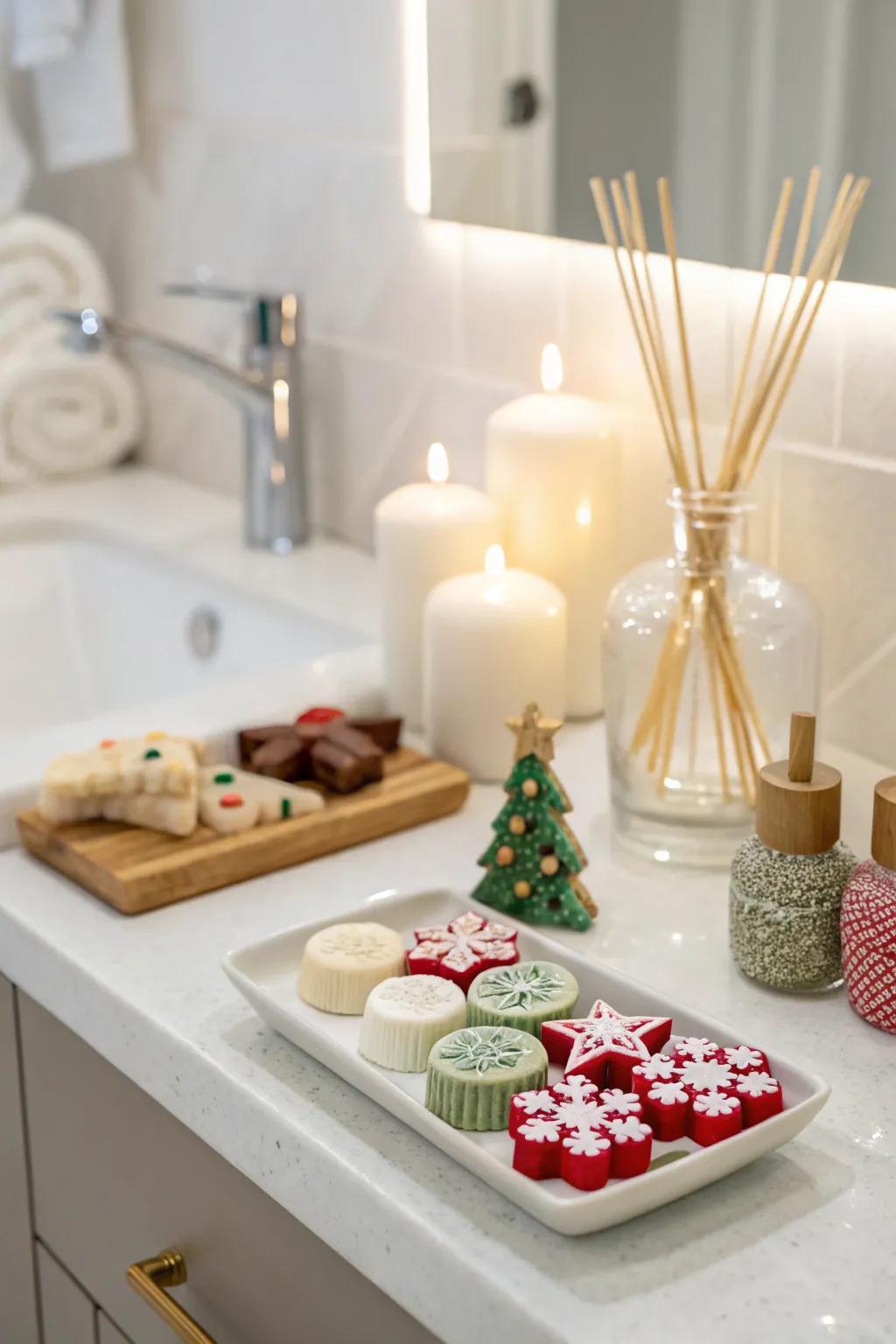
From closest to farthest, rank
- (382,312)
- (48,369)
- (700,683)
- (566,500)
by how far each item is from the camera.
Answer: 1. (700,683)
2. (566,500)
3. (382,312)
4. (48,369)

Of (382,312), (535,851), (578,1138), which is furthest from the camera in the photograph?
(382,312)

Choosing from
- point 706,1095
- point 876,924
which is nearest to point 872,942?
point 876,924

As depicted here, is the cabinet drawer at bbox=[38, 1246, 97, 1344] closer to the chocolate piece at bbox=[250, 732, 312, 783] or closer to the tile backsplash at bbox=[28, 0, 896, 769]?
the chocolate piece at bbox=[250, 732, 312, 783]

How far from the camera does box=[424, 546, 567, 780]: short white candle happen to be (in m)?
1.09

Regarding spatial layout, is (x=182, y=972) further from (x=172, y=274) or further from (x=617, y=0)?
(x=172, y=274)

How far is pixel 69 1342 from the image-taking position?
1006mm

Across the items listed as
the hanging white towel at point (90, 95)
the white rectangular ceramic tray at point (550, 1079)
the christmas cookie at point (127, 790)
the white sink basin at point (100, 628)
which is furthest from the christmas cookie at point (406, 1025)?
the hanging white towel at point (90, 95)

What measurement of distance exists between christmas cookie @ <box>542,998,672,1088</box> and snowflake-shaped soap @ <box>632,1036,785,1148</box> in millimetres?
11

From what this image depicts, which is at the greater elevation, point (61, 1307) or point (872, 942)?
point (872, 942)

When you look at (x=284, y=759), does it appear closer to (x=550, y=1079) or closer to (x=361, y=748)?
(x=361, y=748)

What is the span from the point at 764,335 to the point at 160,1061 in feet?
2.04

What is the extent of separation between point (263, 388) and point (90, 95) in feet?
1.36

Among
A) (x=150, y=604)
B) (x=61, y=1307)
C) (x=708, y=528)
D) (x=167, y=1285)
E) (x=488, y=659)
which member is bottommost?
(x=61, y=1307)

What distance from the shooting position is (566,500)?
1183 mm
